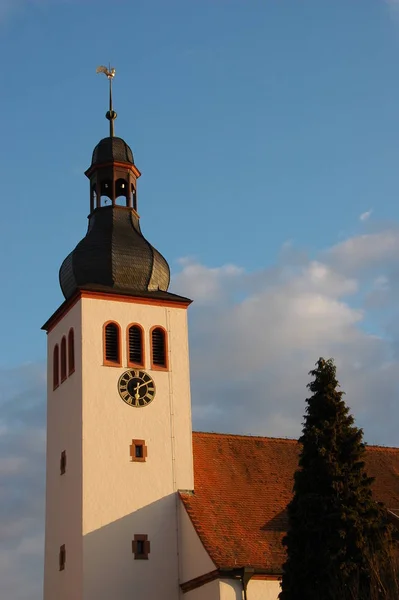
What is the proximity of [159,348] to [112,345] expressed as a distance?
5.84 ft

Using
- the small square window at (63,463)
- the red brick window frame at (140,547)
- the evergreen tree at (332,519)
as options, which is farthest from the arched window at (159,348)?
the evergreen tree at (332,519)

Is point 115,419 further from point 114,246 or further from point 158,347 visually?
point 114,246

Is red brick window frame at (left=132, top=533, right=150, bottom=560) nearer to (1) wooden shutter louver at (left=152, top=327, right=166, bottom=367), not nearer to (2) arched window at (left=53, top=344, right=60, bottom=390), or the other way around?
(1) wooden shutter louver at (left=152, top=327, right=166, bottom=367)

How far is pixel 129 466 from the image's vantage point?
36406 millimetres

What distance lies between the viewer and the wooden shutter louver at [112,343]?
37.6 meters

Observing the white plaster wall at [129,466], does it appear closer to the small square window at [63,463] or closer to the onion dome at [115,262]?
the onion dome at [115,262]

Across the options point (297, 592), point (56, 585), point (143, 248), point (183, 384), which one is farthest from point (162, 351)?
Result: point (297, 592)

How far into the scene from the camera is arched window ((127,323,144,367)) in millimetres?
37875

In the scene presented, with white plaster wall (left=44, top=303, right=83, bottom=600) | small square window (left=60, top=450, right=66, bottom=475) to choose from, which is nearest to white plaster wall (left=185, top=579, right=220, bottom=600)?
white plaster wall (left=44, top=303, right=83, bottom=600)

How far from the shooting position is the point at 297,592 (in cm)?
2761

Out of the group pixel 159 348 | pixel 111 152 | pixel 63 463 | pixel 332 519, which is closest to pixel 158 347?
pixel 159 348

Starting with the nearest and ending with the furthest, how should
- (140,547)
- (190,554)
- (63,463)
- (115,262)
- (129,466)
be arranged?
(190,554) → (140,547) → (129,466) → (63,463) → (115,262)

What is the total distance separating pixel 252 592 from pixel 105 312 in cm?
1092

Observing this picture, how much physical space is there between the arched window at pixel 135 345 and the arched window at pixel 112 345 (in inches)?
15.6
